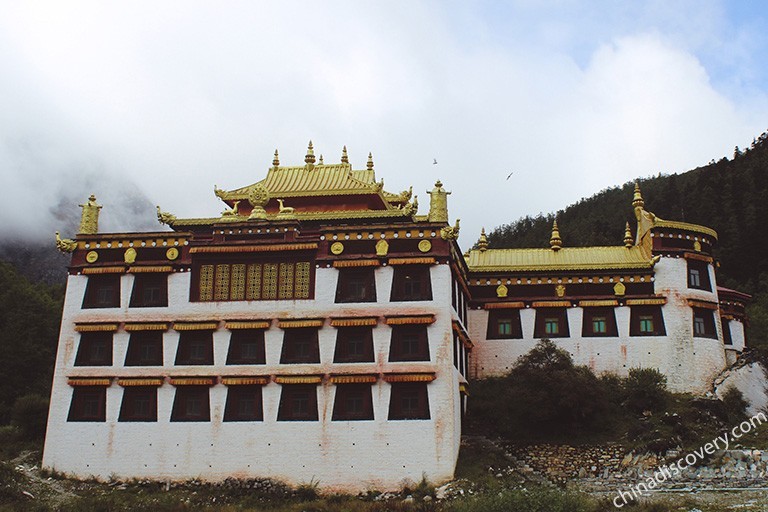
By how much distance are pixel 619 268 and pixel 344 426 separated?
14.1 metres

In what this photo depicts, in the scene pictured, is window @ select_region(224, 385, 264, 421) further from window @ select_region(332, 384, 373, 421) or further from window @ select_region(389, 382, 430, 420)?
window @ select_region(389, 382, 430, 420)

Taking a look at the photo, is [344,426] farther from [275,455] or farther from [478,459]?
[478,459]

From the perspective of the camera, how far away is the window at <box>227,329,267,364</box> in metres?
28.6

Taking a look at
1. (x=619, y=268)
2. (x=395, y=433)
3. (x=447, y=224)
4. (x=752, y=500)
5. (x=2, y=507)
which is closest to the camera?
(x=752, y=500)

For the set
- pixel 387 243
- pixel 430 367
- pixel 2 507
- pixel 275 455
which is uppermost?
pixel 387 243

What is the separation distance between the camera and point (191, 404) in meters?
28.6

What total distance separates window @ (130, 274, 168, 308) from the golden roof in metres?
13.1

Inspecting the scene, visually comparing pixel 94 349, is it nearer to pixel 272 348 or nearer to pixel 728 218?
pixel 272 348

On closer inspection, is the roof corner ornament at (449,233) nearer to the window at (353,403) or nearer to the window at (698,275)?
the window at (353,403)

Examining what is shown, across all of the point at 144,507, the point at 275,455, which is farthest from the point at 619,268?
the point at 144,507

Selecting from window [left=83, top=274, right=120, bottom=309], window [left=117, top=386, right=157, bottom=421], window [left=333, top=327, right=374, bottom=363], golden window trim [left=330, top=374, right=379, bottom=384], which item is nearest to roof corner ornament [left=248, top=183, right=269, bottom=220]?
window [left=83, top=274, right=120, bottom=309]

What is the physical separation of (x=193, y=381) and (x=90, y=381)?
3.85 metres

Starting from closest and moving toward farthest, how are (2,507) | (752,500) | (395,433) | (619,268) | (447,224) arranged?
(752,500) → (2,507) → (395,433) → (447,224) → (619,268)

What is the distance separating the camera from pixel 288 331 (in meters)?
28.6
